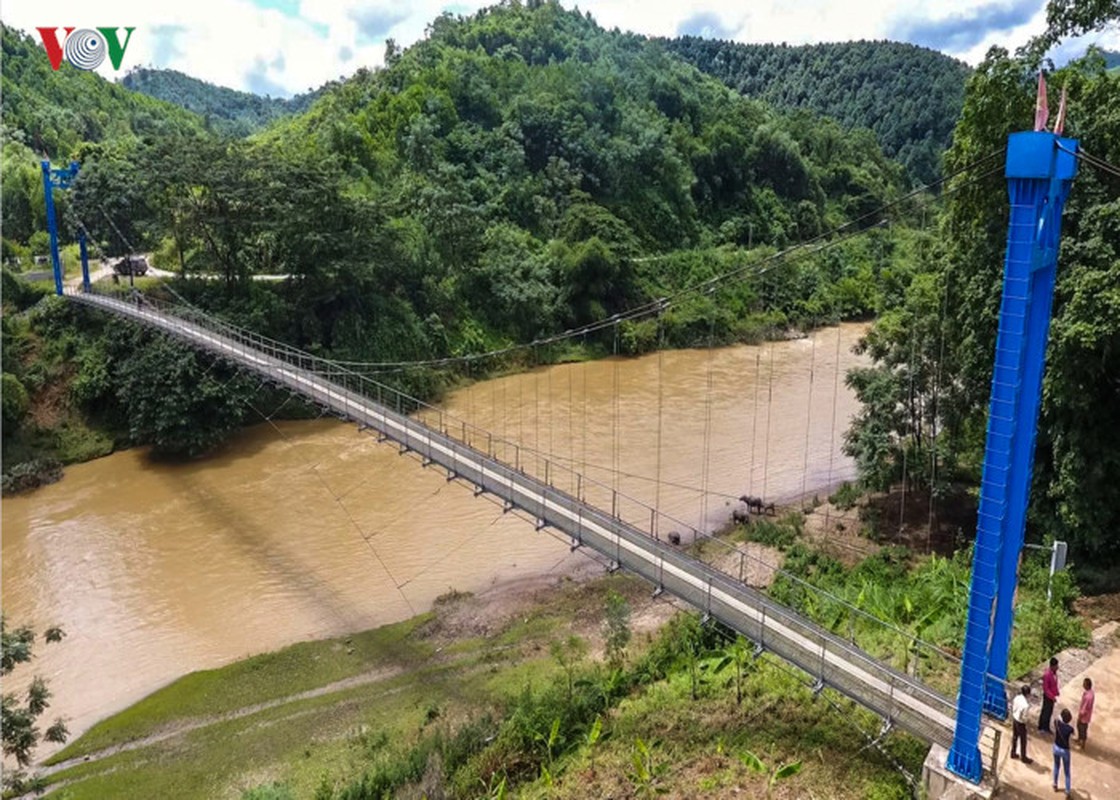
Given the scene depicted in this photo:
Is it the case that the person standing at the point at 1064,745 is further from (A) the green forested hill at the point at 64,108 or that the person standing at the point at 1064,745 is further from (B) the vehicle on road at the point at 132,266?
(A) the green forested hill at the point at 64,108

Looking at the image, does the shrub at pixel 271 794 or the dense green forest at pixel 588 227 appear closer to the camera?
the shrub at pixel 271 794

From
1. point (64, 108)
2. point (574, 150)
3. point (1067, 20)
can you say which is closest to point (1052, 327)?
point (1067, 20)

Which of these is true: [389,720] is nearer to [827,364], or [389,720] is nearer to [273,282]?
[273,282]

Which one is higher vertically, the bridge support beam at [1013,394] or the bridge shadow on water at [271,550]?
the bridge support beam at [1013,394]

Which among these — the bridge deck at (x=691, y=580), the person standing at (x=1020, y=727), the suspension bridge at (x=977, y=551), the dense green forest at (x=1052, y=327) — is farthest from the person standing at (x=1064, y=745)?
the dense green forest at (x=1052, y=327)

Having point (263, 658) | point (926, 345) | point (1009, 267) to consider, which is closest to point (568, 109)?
point (926, 345)

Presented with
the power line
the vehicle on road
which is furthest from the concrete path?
the vehicle on road

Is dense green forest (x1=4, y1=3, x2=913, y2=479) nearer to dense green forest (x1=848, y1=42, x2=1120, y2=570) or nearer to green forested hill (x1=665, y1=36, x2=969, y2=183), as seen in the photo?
dense green forest (x1=848, y1=42, x2=1120, y2=570)
